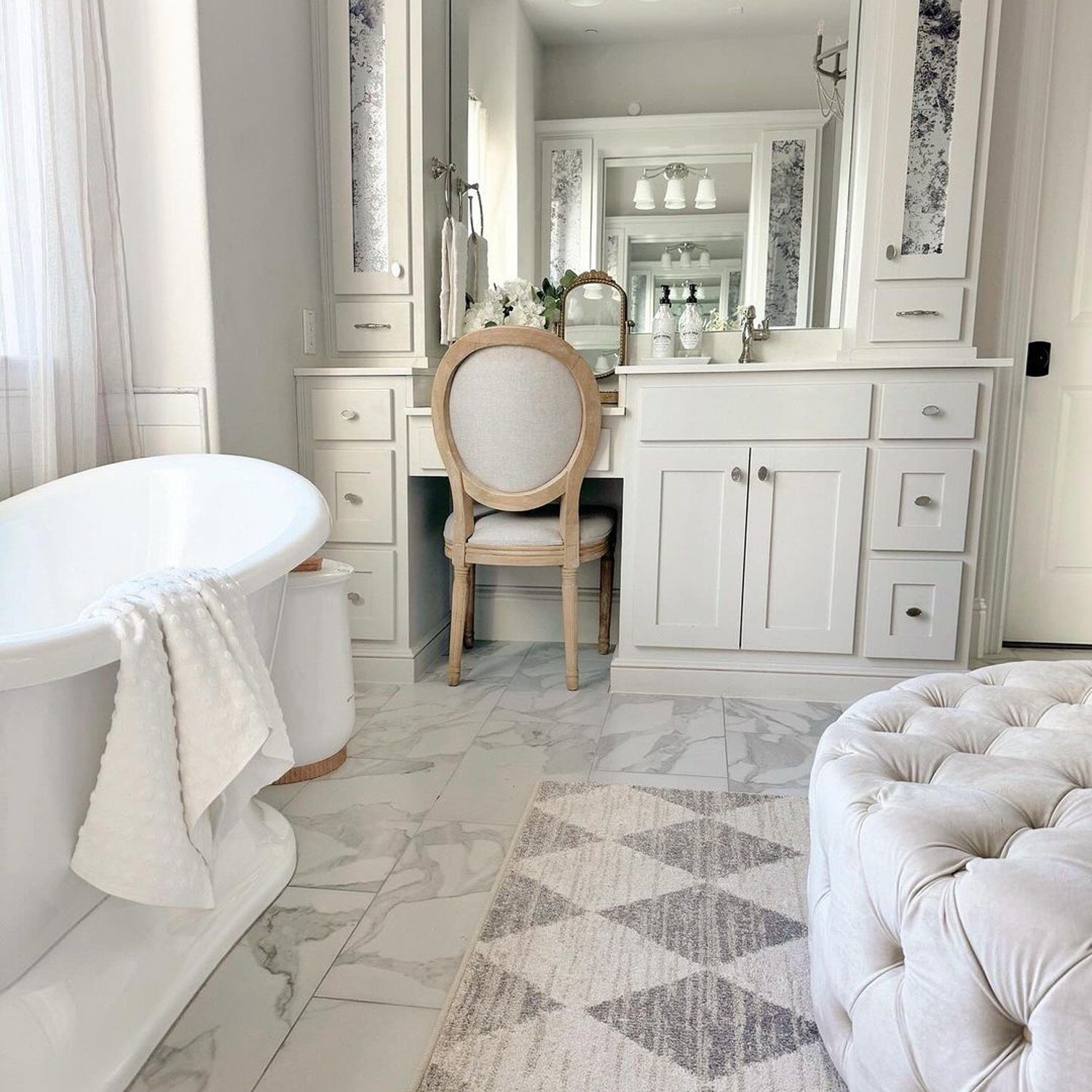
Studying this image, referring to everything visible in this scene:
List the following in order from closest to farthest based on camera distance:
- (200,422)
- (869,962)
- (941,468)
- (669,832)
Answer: (869,962) < (669,832) < (200,422) < (941,468)

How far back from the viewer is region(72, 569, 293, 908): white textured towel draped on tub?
1.08 meters

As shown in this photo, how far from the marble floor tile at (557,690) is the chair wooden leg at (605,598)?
54mm

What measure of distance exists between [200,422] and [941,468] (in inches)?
74.2

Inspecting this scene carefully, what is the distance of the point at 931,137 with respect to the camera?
2.51 m

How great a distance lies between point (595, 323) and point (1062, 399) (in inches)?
59.2

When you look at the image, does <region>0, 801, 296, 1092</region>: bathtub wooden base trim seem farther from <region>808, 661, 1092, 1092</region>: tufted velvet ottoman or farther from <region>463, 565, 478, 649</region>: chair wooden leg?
<region>463, 565, 478, 649</region>: chair wooden leg

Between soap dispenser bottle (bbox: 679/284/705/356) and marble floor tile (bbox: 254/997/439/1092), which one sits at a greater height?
soap dispenser bottle (bbox: 679/284/705/356)

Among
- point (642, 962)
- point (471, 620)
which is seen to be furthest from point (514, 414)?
point (642, 962)

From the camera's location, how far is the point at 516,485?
2543 mm

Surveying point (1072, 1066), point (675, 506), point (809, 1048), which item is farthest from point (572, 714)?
point (1072, 1066)

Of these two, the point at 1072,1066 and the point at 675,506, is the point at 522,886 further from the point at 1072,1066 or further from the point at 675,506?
the point at 675,506

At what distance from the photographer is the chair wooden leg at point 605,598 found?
2.86m

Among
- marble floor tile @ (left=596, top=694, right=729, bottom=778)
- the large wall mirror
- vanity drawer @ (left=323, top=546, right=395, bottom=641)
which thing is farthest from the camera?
the large wall mirror

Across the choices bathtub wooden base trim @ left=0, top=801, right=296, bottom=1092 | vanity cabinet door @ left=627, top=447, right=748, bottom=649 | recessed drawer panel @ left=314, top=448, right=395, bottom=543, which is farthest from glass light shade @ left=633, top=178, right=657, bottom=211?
bathtub wooden base trim @ left=0, top=801, right=296, bottom=1092
